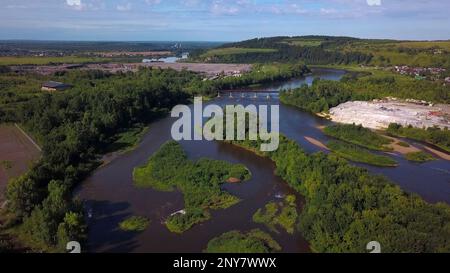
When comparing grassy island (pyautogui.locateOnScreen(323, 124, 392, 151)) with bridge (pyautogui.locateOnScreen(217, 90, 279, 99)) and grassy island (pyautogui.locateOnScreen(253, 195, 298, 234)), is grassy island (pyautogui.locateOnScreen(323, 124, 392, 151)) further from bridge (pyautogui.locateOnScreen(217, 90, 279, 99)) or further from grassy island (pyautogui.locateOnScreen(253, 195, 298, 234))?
bridge (pyautogui.locateOnScreen(217, 90, 279, 99))

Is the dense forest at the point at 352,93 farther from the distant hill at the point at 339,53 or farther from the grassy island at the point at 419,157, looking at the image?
the distant hill at the point at 339,53

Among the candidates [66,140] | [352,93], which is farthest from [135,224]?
[352,93]

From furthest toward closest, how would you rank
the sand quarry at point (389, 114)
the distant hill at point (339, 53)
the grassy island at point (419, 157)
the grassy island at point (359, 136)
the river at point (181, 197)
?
the distant hill at point (339, 53), the sand quarry at point (389, 114), the grassy island at point (359, 136), the grassy island at point (419, 157), the river at point (181, 197)

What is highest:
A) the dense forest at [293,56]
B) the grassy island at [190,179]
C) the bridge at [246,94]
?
the dense forest at [293,56]

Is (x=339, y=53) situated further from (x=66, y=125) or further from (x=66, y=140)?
(x=66, y=140)

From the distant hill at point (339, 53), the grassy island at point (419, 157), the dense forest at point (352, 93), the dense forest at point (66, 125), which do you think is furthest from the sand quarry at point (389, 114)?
the distant hill at point (339, 53)

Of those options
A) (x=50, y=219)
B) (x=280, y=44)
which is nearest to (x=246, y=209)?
(x=50, y=219)

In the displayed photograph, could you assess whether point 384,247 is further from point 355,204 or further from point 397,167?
point 397,167
